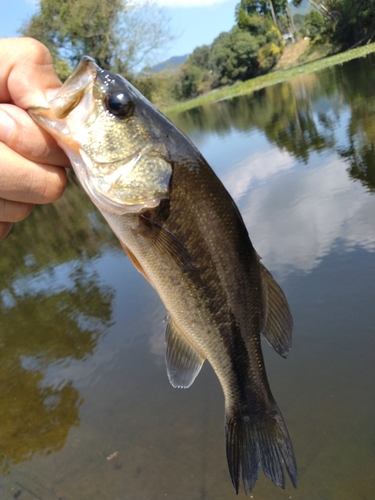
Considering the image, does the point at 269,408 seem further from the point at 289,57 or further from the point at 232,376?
the point at 289,57

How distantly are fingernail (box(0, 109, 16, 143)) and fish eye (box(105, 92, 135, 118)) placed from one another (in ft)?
1.41

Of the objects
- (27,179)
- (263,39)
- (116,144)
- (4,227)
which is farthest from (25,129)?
(263,39)

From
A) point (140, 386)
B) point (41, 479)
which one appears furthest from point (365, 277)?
point (41, 479)

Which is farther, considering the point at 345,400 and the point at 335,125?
the point at 335,125

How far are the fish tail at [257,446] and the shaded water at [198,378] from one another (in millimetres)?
1413

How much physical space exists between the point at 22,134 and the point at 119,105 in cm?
45

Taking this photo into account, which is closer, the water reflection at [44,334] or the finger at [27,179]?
the finger at [27,179]

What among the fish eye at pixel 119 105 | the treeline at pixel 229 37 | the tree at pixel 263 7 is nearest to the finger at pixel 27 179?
the fish eye at pixel 119 105

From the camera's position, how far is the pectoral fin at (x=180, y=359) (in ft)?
7.22

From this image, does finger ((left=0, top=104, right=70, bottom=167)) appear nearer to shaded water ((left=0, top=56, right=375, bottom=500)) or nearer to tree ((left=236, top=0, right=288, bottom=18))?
shaded water ((left=0, top=56, right=375, bottom=500))

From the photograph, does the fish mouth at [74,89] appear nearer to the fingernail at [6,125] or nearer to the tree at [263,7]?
the fingernail at [6,125]

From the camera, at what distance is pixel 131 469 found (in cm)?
396

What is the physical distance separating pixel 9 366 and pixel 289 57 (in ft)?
205

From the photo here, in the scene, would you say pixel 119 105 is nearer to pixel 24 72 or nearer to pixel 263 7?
pixel 24 72
